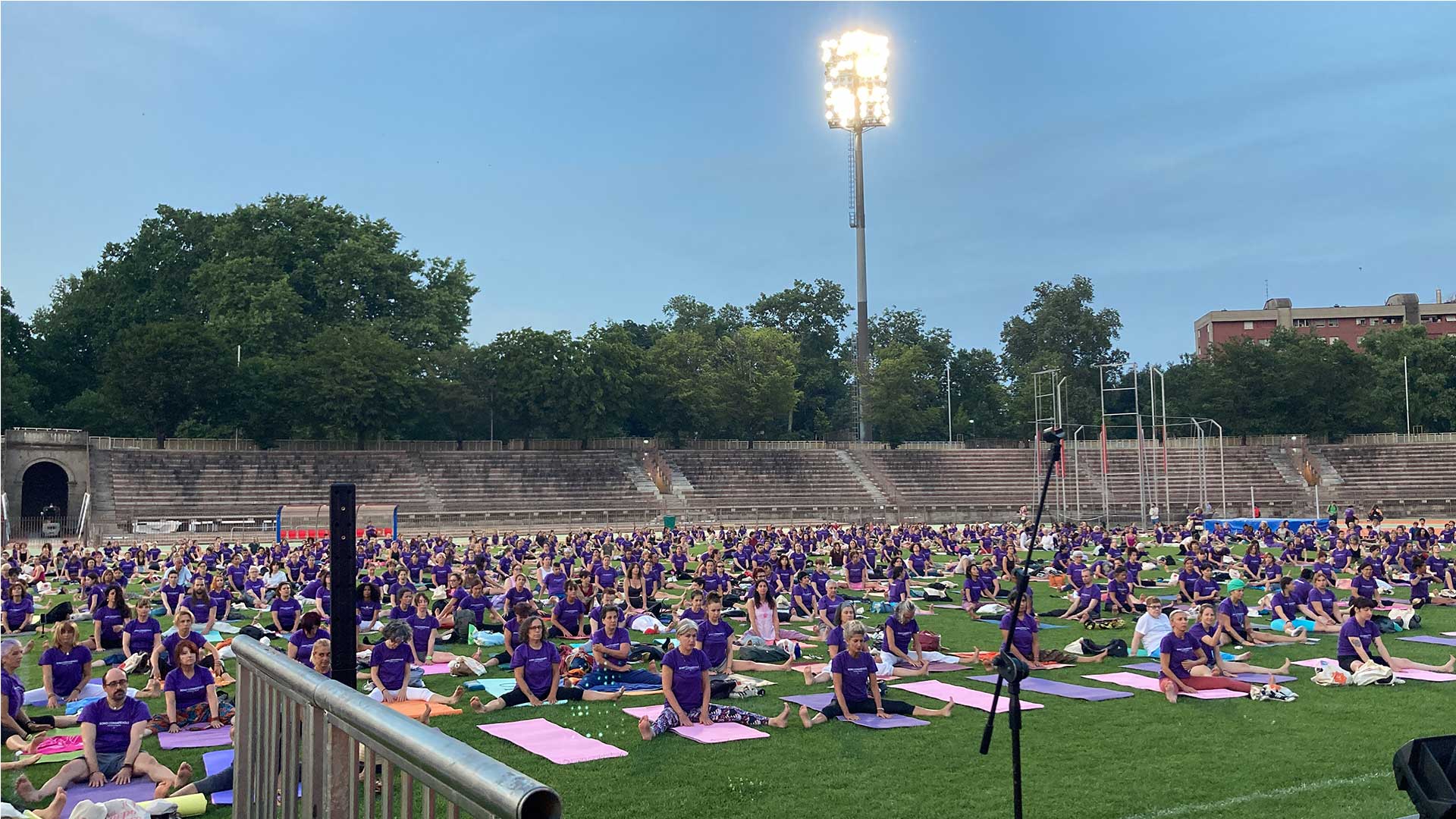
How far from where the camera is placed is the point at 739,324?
10375cm

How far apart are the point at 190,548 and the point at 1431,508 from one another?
5400 centimetres

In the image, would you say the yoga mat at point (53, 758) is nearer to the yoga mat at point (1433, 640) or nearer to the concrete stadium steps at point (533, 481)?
the yoga mat at point (1433, 640)

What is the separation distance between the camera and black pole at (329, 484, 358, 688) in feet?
16.2

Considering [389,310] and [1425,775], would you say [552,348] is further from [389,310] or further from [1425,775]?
[1425,775]

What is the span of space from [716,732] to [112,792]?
4.93 meters

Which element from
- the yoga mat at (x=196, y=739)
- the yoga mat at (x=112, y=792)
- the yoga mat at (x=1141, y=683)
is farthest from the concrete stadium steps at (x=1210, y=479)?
the yoga mat at (x=112, y=792)

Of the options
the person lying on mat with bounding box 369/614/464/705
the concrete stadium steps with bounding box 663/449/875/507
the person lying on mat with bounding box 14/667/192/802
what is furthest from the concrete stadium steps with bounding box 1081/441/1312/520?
the person lying on mat with bounding box 14/667/192/802

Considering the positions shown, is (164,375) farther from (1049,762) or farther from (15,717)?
(1049,762)

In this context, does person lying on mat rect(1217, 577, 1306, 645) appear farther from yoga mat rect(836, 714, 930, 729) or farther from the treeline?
the treeline

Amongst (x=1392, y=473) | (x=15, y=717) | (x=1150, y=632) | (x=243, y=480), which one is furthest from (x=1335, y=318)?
(x=15, y=717)

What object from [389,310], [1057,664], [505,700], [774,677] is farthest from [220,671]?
[389,310]

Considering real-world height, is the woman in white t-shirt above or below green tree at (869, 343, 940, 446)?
below

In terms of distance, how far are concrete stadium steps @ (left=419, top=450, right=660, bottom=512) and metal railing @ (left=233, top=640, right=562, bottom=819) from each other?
52443 millimetres

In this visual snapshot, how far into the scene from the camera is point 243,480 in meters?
54.7
